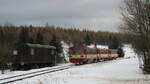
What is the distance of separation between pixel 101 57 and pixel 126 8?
98.9 ft

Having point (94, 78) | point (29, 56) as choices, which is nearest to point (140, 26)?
point (94, 78)

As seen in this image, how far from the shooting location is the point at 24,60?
34.9 metres

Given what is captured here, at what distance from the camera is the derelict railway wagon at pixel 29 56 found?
34.8 metres

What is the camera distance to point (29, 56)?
35844mm

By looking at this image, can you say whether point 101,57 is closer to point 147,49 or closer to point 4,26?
point 147,49

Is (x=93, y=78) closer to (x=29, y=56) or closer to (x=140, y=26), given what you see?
(x=140, y=26)

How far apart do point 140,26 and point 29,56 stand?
1659cm

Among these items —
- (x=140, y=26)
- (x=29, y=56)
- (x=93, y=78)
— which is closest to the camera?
(x=93, y=78)

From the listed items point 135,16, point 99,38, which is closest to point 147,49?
point 135,16

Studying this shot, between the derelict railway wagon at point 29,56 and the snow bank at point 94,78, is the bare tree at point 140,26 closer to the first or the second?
the snow bank at point 94,78

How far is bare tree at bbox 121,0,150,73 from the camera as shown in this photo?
2384cm

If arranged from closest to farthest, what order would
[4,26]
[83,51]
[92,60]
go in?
[83,51]
[92,60]
[4,26]

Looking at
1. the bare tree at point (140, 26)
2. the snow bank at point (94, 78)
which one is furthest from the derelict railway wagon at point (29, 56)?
the bare tree at point (140, 26)

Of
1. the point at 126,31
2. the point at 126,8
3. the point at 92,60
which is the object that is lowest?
the point at 92,60
